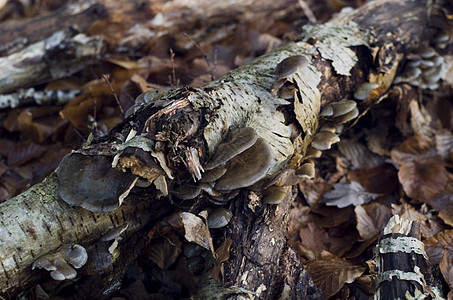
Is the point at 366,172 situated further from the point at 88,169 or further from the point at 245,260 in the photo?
the point at 88,169

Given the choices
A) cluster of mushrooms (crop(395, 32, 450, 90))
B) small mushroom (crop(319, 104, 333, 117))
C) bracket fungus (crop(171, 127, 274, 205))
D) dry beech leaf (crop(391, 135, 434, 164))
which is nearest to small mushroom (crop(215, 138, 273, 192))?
bracket fungus (crop(171, 127, 274, 205))

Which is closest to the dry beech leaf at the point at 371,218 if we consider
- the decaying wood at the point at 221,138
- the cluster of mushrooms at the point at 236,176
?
the decaying wood at the point at 221,138

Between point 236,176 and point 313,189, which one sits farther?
point 313,189

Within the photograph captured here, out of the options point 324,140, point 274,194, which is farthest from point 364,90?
point 274,194

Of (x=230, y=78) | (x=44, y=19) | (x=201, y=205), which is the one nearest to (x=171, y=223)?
(x=201, y=205)

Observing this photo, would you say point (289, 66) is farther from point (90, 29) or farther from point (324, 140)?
point (90, 29)
